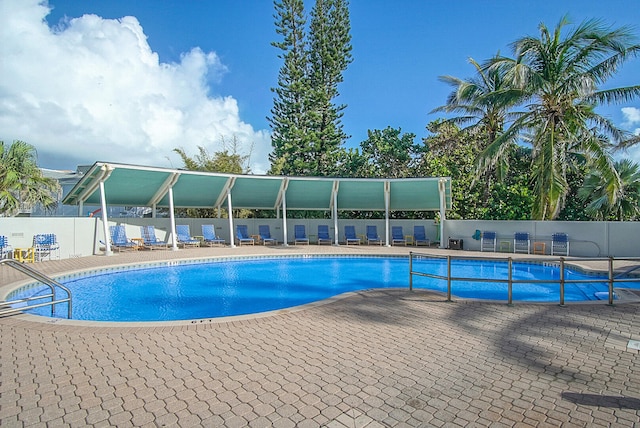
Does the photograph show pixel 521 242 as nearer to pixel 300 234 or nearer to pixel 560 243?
pixel 560 243

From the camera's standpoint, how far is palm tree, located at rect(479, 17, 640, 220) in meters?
10.6

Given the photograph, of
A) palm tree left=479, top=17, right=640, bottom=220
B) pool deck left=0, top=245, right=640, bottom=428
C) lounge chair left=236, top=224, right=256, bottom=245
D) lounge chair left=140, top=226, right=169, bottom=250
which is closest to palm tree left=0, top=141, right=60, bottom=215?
lounge chair left=140, top=226, right=169, bottom=250

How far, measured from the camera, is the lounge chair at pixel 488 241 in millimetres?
14938

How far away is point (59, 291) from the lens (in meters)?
7.56

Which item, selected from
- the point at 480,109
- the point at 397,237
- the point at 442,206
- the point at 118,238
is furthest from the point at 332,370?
the point at 480,109

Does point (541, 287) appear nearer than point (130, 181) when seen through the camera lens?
Yes

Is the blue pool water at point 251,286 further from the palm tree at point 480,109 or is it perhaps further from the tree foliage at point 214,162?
the tree foliage at point 214,162

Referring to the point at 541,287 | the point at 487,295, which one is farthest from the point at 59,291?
the point at 541,287

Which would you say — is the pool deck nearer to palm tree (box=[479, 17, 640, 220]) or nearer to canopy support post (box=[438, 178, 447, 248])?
palm tree (box=[479, 17, 640, 220])

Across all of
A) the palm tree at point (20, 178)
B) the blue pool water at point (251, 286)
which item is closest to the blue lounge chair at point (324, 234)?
the blue pool water at point (251, 286)

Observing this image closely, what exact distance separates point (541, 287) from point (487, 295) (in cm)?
225

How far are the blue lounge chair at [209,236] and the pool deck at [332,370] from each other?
1186cm

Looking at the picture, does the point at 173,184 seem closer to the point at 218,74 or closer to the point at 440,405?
the point at 218,74

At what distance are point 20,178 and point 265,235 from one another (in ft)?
33.1
